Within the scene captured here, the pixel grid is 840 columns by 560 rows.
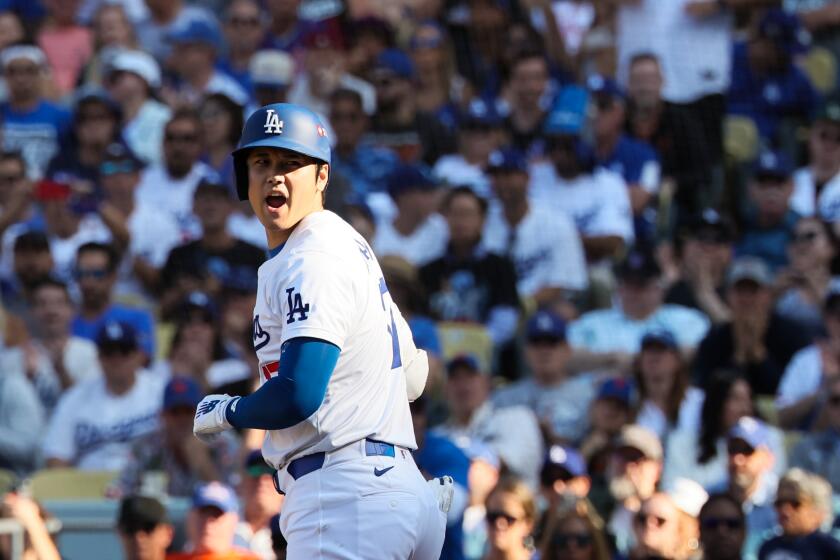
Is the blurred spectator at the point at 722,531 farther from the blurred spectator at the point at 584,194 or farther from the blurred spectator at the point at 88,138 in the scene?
the blurred spectator at the point at 88,138

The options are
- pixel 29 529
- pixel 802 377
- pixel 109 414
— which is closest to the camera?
pixel 29 529

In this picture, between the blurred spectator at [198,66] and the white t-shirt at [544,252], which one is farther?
the blurred spectator at [198,66]

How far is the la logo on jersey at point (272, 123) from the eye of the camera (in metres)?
3.33

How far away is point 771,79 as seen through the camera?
9.17 metres

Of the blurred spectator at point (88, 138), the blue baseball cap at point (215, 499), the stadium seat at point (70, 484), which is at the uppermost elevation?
the blurred spectator at point (88, 138)

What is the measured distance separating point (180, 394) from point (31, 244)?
1.92m

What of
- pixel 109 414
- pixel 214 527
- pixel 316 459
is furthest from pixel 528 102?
pixel 316 459

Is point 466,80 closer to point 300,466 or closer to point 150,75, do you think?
point 150,75

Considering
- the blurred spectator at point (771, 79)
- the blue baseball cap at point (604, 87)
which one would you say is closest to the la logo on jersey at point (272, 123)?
the blue baseball cap at point (604, 87)

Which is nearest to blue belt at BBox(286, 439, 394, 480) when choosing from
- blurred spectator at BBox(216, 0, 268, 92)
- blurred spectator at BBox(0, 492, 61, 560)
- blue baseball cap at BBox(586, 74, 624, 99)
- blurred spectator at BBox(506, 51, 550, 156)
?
blurred spectator at BBox(0, 492, 61, 560)

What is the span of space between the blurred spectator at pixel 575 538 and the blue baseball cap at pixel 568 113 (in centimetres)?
339

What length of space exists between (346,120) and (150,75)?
4.77 ft

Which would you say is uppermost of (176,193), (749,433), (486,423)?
(176,193)

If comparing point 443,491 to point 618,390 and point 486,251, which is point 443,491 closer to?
point 618,390
